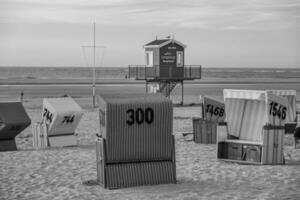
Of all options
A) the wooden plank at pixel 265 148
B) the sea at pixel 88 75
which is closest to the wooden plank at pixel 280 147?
the wooden plank at pixel 265 148

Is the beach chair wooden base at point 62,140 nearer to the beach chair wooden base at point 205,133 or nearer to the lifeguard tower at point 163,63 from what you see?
the beach chair wooden base at point 205,133

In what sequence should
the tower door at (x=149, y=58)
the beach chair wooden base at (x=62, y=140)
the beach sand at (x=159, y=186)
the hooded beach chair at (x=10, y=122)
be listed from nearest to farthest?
1. the beach sand at (x=159, y=186)
2. the hooded beach chair at (x=10, y=122)
3. the beach chair wooden base at (x=62, y=140)
4. the tower door at (x=149, y=58)

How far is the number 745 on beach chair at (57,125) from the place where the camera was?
16.4m

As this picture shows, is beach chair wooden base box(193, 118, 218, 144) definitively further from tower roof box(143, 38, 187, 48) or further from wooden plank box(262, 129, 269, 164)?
tower roof box(143, 38, 187, 48)

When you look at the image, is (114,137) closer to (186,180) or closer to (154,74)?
(186,180)

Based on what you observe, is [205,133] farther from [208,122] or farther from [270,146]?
[270,146]

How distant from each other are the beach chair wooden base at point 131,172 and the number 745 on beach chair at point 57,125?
5.45m

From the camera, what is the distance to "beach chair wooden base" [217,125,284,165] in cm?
1325

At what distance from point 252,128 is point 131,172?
15.5 feet

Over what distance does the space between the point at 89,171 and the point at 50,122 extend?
4.39 metres

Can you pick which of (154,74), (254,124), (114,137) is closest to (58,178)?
(114,137)

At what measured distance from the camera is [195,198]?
9742 mm

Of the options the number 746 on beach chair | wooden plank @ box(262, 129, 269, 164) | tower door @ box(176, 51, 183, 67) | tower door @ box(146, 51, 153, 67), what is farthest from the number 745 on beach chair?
tower door @ box(176, 51, 183, 67)

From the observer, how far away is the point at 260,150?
1337 centimetres
